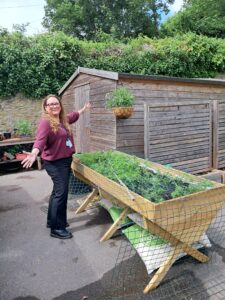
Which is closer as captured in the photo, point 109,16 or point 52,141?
point 52,141

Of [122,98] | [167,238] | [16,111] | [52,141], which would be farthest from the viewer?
[16,111]

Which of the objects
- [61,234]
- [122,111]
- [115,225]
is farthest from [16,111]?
[115,225]

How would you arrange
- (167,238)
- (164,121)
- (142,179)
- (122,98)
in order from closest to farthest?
(167,238) < (142,179) < (122,98) < (164,121)

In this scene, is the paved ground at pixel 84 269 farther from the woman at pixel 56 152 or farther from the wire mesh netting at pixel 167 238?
the woman at pixel 56 152

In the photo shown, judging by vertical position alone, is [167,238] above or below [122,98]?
below

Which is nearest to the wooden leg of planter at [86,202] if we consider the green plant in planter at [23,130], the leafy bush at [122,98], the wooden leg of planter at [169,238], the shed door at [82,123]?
the leafy bush at [122,98]

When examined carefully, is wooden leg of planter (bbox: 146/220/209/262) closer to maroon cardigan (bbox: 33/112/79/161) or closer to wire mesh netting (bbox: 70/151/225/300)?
wire mesh netting (bbox: 70/151/225/300)

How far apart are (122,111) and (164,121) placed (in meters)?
1.05

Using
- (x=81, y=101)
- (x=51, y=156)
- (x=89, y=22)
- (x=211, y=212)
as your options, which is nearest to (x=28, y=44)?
(x=81, y=101)

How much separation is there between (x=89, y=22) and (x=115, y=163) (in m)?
21.1

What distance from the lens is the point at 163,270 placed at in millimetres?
2686

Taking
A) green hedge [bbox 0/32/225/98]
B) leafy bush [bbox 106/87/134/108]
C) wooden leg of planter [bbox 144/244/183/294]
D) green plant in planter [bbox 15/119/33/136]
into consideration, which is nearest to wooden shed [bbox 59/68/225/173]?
leafy bush [bbox 106/87/134/108]

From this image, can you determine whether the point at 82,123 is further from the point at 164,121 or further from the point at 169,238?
the point at 169,238

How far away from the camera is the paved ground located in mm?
2592
